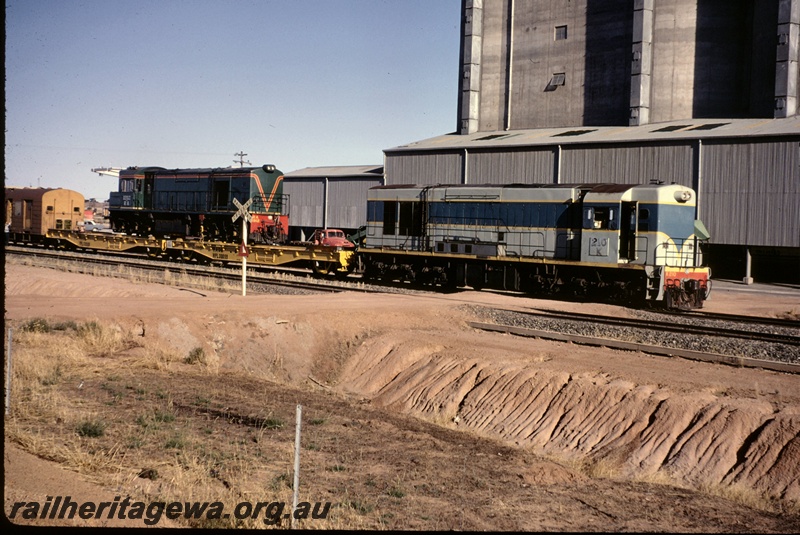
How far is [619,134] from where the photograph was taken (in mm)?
41688

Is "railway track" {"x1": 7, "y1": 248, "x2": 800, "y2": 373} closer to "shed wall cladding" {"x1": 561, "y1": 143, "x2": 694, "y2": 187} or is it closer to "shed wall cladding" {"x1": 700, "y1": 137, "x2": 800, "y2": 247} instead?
"shed wall cladding" {"x1": 700, "y1": 137, "x2": 800, "y2": 247}

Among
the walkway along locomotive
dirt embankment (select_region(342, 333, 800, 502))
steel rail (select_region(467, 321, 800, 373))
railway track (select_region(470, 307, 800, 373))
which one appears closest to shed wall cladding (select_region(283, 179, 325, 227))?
the walkway along locomotive

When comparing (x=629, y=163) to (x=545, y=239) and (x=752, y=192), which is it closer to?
(x=752, y=192)

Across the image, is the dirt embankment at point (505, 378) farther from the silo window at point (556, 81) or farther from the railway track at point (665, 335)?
the silo window at point (556, 81)

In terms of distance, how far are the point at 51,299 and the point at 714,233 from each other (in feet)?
96.2

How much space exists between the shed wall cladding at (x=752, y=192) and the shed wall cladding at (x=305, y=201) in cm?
2822

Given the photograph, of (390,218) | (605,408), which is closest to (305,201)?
(390,218)

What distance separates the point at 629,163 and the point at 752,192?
6.18 meters

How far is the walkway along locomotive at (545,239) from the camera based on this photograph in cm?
2370

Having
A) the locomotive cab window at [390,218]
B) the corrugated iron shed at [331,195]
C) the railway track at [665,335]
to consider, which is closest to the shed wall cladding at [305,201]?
the corrugated iron shed at [331,195]

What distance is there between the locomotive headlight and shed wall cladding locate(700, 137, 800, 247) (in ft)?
42.1

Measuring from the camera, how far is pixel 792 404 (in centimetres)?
1213

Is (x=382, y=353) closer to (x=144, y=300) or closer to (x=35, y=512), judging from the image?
(x=144, y=300)

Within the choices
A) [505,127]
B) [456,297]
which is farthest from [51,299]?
[505,127]
